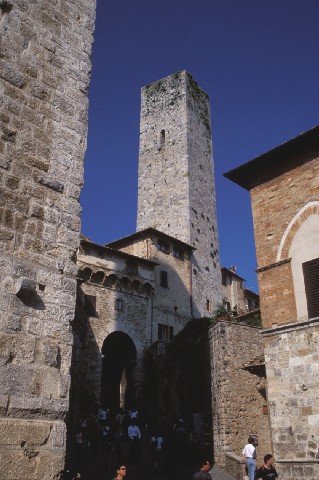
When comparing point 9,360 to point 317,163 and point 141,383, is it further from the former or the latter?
point 141,383

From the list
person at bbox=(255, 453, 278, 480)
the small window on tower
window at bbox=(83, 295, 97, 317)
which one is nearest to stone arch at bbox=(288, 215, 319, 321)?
person at bbox=(255, 453, 278, 480)

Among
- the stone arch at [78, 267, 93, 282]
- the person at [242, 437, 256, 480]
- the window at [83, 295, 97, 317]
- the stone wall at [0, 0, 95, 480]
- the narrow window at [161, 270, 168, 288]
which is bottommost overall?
the person at [242, 437, 256, 480]

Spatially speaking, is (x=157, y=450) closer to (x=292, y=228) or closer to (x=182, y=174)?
(x=292, y=228)

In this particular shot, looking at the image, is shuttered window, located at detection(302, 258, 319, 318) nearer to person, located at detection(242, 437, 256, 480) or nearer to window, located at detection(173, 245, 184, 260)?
person, located at detection(242, 437, 256, 480)

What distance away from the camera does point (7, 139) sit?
440 cm

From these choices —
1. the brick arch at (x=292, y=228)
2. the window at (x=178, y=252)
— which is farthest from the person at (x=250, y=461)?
the window at (x=178, y=252)

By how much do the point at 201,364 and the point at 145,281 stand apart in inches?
377

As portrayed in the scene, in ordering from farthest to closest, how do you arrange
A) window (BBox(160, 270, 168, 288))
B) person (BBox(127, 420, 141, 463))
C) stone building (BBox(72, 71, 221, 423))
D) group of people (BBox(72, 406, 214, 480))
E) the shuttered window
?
window (BBox(160, 270, 168, 288)) < stone building (BBox(72, 71, 221, 423)) < person (BBox(127, 420, 141, 463)) < group of people (BBox(72, 406, 214, 480)) < the shuttered window

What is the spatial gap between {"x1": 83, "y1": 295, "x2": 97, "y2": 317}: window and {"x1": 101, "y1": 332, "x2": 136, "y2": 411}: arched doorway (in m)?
1.89

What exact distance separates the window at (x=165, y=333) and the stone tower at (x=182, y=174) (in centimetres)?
286

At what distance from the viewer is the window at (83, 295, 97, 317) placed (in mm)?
26284

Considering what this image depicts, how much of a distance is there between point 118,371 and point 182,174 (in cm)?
1620

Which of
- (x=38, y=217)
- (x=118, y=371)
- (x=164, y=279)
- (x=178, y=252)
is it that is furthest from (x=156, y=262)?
(x=38, y=217)

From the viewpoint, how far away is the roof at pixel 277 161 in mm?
12969
